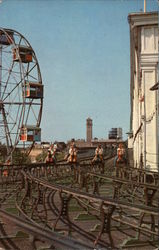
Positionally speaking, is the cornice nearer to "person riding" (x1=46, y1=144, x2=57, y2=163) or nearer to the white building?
the white building

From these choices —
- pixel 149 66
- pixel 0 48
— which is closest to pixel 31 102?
pixel 0 48

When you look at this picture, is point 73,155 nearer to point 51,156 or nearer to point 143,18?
point 51,156

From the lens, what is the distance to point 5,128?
2750 cm

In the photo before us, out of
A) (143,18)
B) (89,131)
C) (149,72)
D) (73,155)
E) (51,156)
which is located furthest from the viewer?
(89,131)

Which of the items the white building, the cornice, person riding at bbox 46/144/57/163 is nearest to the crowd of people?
person riding at bbox 46/144/57/163

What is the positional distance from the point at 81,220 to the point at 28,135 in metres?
20.8

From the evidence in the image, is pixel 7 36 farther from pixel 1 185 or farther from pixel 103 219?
pixel 103 219

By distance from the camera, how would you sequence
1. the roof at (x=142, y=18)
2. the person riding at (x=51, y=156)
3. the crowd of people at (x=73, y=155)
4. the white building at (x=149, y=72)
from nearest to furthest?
the roof at (x=142, y=18)
the white building at (x=149, y=72)
the crowd of people at (x=73, y=155)
the person riding at (x=51, y=156)

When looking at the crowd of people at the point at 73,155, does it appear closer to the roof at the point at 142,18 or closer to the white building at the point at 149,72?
the white building at the point at 149,72

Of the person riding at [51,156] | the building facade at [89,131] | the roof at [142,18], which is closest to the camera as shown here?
the roof at [142,18]

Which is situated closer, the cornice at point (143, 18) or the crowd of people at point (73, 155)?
the cornice at point (143, 18)

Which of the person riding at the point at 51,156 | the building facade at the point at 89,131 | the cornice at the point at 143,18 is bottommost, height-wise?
the person riding at the point at 51,156

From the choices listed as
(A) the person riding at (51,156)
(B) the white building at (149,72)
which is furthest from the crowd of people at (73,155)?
(B) the white building at (149,72)

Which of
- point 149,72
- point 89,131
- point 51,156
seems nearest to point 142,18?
point 149,72
